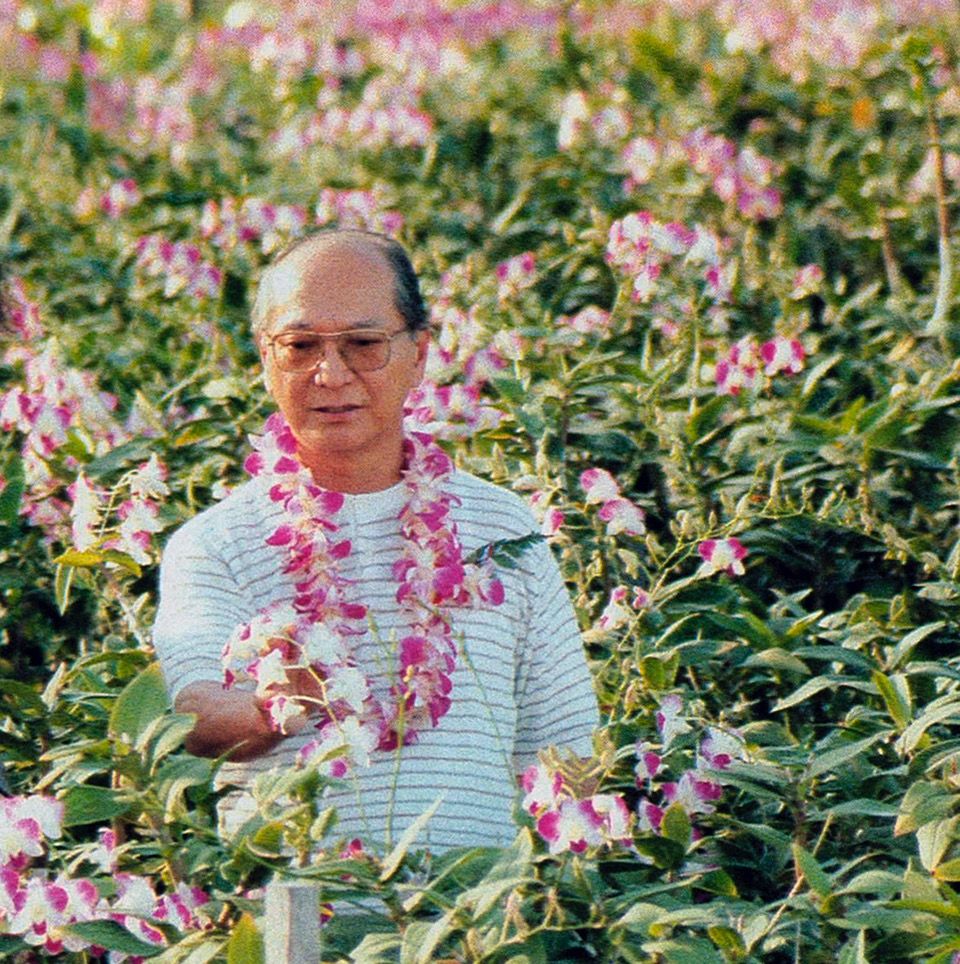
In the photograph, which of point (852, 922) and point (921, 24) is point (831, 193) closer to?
point (921, 24)

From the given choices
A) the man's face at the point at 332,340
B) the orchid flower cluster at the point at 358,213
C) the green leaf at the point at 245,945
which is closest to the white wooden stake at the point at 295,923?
the green leaf at the point at 245,945

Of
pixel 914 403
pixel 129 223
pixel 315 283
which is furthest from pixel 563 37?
pixel 315 283

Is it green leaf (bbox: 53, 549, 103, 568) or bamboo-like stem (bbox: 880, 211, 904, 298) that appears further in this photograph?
bamboo-like stem (bbox: 880, 211, 904, 298)

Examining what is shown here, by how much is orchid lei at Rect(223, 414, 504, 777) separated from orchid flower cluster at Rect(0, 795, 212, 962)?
0.28m

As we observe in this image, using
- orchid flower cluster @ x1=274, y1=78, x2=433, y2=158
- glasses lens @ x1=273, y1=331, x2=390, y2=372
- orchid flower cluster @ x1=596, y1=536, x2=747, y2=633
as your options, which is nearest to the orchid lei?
glasses lens @ x1=273, y1=331, x2=390, y2=372

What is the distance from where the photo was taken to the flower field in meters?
2.68

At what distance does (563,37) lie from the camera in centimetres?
726

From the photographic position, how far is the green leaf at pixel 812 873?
2652mm

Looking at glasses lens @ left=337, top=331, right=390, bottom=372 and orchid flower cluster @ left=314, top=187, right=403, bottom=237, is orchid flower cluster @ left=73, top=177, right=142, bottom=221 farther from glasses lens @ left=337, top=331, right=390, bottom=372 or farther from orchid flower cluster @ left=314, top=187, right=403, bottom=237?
glasses lens @ left=337, top=331, right=390, bottom=372

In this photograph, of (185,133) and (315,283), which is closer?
(315,283)

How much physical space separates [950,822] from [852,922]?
26 cm

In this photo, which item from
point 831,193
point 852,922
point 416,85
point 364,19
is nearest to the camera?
point 852,922

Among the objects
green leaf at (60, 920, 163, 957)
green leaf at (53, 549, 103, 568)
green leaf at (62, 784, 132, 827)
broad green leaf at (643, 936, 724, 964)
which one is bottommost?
broad green leaf at (643, 936, 724, 964)

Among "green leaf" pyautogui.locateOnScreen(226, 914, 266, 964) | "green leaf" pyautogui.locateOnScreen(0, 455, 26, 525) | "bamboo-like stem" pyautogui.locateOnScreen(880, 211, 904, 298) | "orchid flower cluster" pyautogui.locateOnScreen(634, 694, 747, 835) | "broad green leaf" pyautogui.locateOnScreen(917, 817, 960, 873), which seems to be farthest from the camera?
"bamboo-like stem" pyautogui.locateOnScreen(880, 211, 904, 298)
